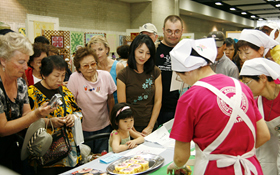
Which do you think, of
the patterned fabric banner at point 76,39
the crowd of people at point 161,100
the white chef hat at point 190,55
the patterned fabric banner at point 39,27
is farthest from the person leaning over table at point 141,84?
the patterned fabric banner at point 76,39

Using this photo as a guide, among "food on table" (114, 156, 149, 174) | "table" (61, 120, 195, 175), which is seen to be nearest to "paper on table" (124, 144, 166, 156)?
"table" (61, 120, 195, 175)

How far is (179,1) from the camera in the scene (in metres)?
11.7

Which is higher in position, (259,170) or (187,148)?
(187,148)

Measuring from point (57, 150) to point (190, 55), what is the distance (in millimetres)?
1340

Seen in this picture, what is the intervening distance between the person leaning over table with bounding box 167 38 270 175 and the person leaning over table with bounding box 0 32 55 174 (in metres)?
1.08

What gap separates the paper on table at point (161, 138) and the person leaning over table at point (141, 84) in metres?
0.16

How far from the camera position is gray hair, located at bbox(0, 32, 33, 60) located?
1839 millimetres

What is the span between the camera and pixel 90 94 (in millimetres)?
2676

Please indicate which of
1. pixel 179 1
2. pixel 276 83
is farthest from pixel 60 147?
pixel 179 1

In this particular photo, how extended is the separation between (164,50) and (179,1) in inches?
373

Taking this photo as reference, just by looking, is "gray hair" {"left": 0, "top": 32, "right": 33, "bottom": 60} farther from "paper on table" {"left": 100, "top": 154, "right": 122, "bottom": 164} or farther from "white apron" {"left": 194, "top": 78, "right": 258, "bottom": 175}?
"white apron" {"left": 194, "top": 78, "right": 258, "bottom": 175}

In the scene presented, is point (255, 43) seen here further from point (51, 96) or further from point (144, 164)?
A: point (51, 96)

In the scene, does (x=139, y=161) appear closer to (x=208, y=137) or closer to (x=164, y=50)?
(x=208, y=137)

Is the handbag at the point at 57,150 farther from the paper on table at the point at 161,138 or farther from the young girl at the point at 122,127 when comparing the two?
the paper on table at the point at 161,138
